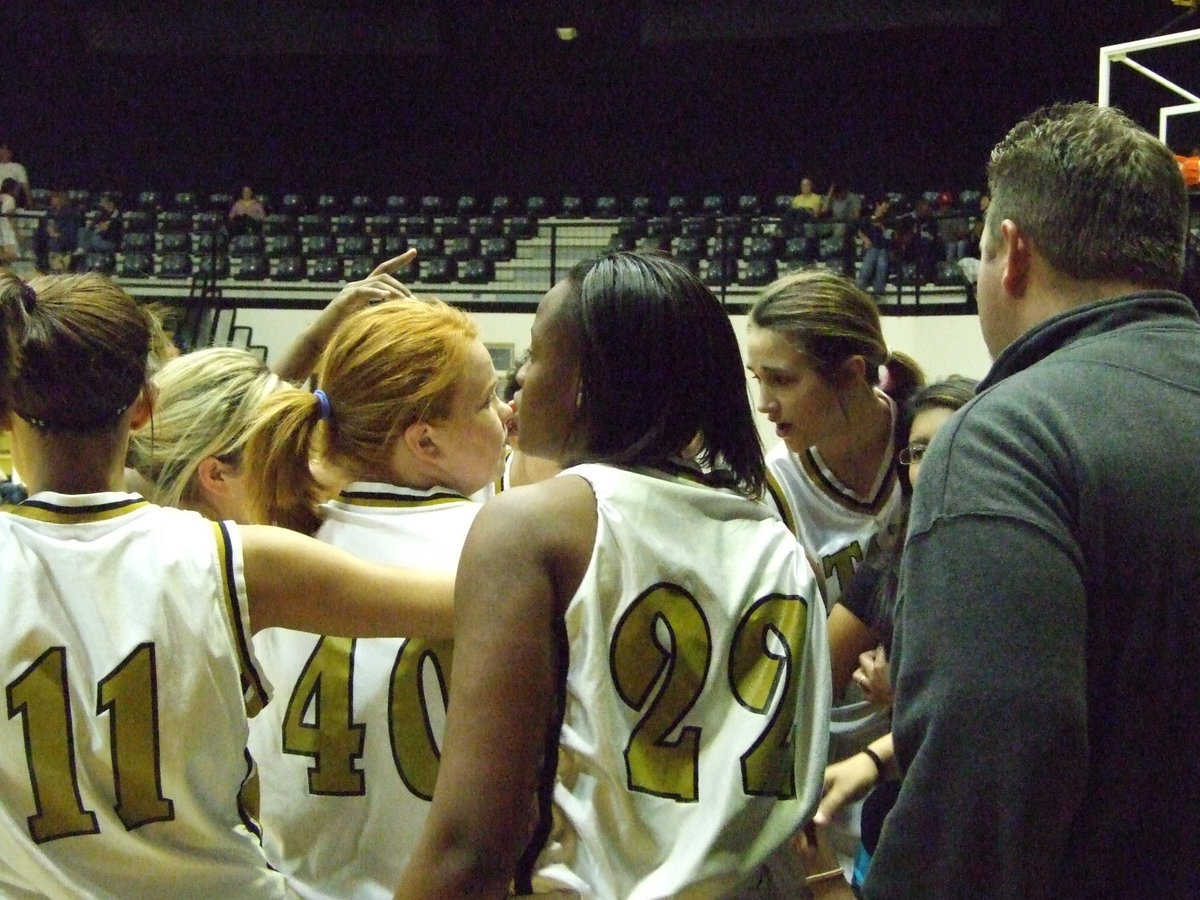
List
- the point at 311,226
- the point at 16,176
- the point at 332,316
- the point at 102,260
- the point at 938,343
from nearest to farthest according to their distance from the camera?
the point at 332,316, the point at 938,343, the point at 102,260, the point at 311,226, the point at 16,176

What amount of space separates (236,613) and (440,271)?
10902mm

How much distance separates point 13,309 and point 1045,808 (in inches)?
50.2

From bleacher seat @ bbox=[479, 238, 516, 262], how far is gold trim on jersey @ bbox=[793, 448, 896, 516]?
10126mm

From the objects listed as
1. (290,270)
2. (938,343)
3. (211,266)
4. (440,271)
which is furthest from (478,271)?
(938,343)

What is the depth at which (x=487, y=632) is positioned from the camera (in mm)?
1145

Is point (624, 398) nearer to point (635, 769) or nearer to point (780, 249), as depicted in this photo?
point (635, 769)

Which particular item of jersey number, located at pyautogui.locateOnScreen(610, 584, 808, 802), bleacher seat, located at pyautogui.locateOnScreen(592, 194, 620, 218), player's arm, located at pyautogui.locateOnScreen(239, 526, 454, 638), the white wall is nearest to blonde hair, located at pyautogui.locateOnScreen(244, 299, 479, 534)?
player's arm, located at pyautogui.locateOnScreen(239, 526, 454, 638)

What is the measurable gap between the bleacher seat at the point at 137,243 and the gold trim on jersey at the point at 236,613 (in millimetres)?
11738

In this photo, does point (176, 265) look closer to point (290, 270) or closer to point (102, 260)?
point (102, 260)

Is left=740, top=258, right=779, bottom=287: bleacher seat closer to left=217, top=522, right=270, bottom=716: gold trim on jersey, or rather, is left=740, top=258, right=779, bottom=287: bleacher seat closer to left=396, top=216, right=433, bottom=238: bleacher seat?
left=396, top=216, right=433, bottom=238: bleacher seat

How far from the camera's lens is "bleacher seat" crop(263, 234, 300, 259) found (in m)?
12.3

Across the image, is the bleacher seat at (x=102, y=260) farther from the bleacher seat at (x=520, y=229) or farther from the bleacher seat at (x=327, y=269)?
the bleacher seat at (x=520, y=229)

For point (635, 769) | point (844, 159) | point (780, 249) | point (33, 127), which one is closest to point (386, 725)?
point (635, 769)

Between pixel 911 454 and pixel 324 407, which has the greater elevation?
pixel 324 407
